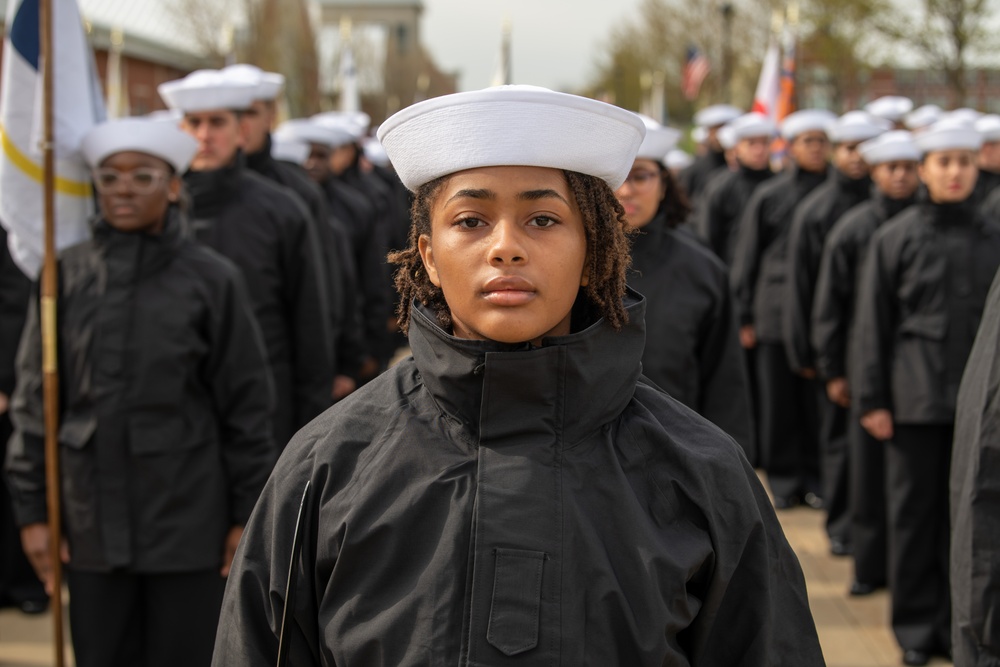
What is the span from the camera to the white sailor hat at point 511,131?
214cm

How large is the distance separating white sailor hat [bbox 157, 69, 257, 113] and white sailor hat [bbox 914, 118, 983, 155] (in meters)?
3.26

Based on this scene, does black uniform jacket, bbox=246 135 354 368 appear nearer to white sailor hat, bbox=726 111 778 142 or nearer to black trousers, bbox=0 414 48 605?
black trousers, bbox=0 414 48 605

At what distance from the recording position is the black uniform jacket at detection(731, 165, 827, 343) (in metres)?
8.93

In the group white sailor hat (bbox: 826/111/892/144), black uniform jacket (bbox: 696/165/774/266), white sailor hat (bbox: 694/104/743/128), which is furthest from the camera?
white sailor hat (bbox: 694/104/743/128)

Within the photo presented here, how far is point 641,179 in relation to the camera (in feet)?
15.1

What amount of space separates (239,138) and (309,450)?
4.31 m

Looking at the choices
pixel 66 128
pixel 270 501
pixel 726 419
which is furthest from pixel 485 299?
pixel 66 128

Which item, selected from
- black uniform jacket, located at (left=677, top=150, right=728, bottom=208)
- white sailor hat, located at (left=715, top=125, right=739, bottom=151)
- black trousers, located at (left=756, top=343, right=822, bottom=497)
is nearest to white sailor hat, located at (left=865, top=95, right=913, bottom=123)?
white sailor hat, located at (left=715, top=125, right=739, bottom=151)

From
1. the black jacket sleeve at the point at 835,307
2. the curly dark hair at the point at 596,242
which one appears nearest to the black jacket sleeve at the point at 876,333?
the black jacket sleeve at the point at 835,307

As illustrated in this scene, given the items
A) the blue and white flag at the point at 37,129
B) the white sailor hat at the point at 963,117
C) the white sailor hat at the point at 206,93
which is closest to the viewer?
the blue and white flag at the point at 37,129

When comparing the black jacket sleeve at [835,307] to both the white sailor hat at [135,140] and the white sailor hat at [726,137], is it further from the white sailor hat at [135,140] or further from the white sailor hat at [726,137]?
the white sailor hat at [726,137]

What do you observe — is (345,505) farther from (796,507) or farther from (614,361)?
(796,507)

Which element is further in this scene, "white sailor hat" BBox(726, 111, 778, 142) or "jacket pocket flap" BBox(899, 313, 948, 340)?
"white sailor hat" BBox(726, 111, 778, 142)

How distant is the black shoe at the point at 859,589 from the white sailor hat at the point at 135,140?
4.10 meters
